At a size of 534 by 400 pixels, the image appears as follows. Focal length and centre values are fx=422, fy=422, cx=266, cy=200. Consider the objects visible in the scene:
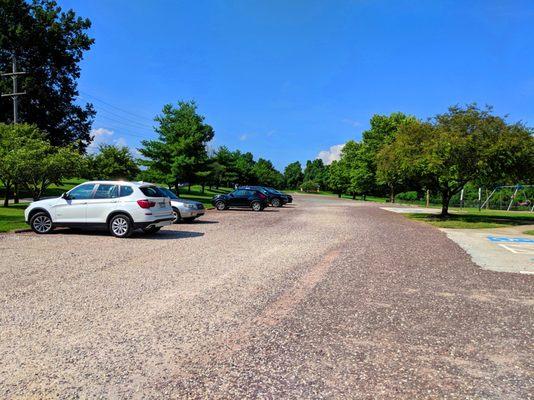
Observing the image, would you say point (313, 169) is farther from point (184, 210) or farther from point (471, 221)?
point (184, 210)

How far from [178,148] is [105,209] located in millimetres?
25137

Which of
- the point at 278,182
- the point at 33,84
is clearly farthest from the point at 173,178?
the point at 278,182

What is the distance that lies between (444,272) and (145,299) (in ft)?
19.1

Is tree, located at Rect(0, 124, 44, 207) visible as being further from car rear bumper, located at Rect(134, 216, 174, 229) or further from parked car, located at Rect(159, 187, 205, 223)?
car rear bumper, located at Rect(134, 216, 174, 229)

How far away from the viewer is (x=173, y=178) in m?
37.3

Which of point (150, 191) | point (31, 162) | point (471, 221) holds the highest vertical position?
point (31, 162)

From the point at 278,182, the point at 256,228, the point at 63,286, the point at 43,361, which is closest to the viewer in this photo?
the point at 43,361

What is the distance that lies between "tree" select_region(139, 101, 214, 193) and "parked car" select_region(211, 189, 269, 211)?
1012cm

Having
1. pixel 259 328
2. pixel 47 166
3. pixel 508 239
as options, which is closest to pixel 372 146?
pixel 508 239

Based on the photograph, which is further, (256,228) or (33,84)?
(33,84)

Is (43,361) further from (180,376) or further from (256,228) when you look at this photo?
(256,228)

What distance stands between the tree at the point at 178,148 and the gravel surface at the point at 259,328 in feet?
92.7

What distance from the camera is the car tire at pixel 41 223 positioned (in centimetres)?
1327

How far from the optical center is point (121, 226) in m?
12.8
